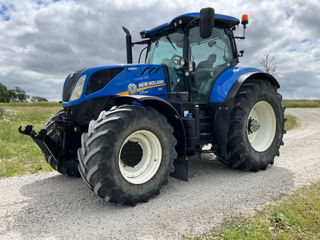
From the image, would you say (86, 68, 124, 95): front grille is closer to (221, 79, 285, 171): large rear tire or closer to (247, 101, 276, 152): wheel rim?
(221, 79, 285, 171): large rear tire

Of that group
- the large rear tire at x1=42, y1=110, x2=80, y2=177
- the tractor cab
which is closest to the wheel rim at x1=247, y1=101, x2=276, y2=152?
the tractor cab

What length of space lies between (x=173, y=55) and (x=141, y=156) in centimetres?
200

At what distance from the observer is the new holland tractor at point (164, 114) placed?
339 cm

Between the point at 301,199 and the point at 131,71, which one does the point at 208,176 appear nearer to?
the point at 301,199

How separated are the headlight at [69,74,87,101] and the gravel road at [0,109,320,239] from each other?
56.2 inches

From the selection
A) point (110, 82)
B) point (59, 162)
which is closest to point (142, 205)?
point (59, 162)

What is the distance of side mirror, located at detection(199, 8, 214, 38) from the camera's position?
391 cm

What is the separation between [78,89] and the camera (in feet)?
13.3

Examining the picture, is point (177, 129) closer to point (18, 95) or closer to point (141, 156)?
point (141, 156)

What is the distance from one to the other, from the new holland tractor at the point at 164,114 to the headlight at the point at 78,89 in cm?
2

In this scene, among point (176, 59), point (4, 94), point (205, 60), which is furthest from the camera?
point (4, 94)

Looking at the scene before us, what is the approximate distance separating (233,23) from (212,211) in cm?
364

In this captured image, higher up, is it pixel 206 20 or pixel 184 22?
pixel 184 22

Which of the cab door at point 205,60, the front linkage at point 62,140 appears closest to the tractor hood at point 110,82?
the front linkage at point 62,140
